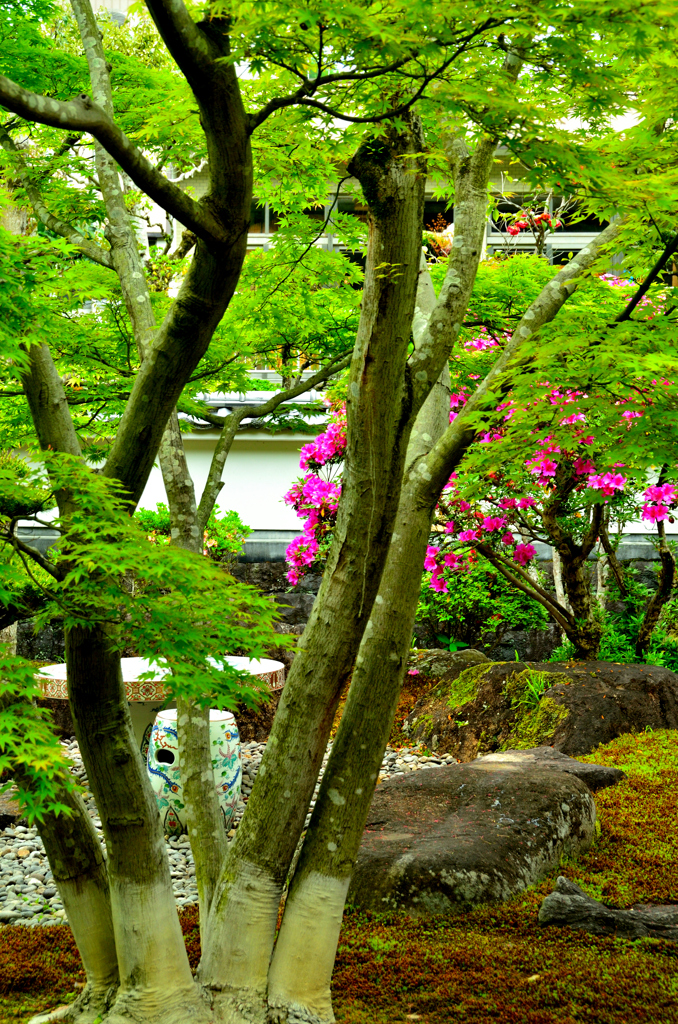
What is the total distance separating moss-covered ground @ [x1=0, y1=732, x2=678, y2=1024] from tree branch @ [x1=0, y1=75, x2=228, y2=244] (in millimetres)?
3270

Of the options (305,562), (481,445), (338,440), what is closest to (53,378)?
(481,445)

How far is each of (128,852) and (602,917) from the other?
2.53 metres

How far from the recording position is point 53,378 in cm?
349

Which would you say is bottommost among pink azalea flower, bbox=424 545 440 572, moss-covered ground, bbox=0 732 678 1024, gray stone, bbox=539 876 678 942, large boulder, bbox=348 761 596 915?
moss-covered ground, bbox=0 732 678 1024

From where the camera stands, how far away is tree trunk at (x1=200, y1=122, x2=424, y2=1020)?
3.44 meters

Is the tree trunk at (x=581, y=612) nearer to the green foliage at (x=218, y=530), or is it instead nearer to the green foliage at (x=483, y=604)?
the green foliage at (x=483, y=604)

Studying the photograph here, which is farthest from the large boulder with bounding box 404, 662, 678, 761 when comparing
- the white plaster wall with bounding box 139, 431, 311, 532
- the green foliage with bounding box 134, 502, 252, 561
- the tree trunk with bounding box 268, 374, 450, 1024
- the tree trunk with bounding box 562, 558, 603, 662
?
the white plaster wall with bounding box 139, 431, 311, 532

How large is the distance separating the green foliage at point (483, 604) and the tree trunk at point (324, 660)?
6.25 meters

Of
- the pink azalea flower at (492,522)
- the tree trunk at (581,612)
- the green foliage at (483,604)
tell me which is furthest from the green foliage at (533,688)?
the green foliage at (483,604)

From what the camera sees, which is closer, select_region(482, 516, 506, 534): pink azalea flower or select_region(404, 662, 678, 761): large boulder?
select_region(404, 662, 678, 761): large boulder

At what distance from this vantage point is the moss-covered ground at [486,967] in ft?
12.2

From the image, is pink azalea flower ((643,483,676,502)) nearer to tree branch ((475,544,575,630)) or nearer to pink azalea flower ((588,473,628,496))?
pink azalea flower ((588,473,628,496))

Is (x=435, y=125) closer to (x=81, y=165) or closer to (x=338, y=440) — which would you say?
(x=81, y=165)

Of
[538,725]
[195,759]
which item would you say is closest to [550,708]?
[538,725]
